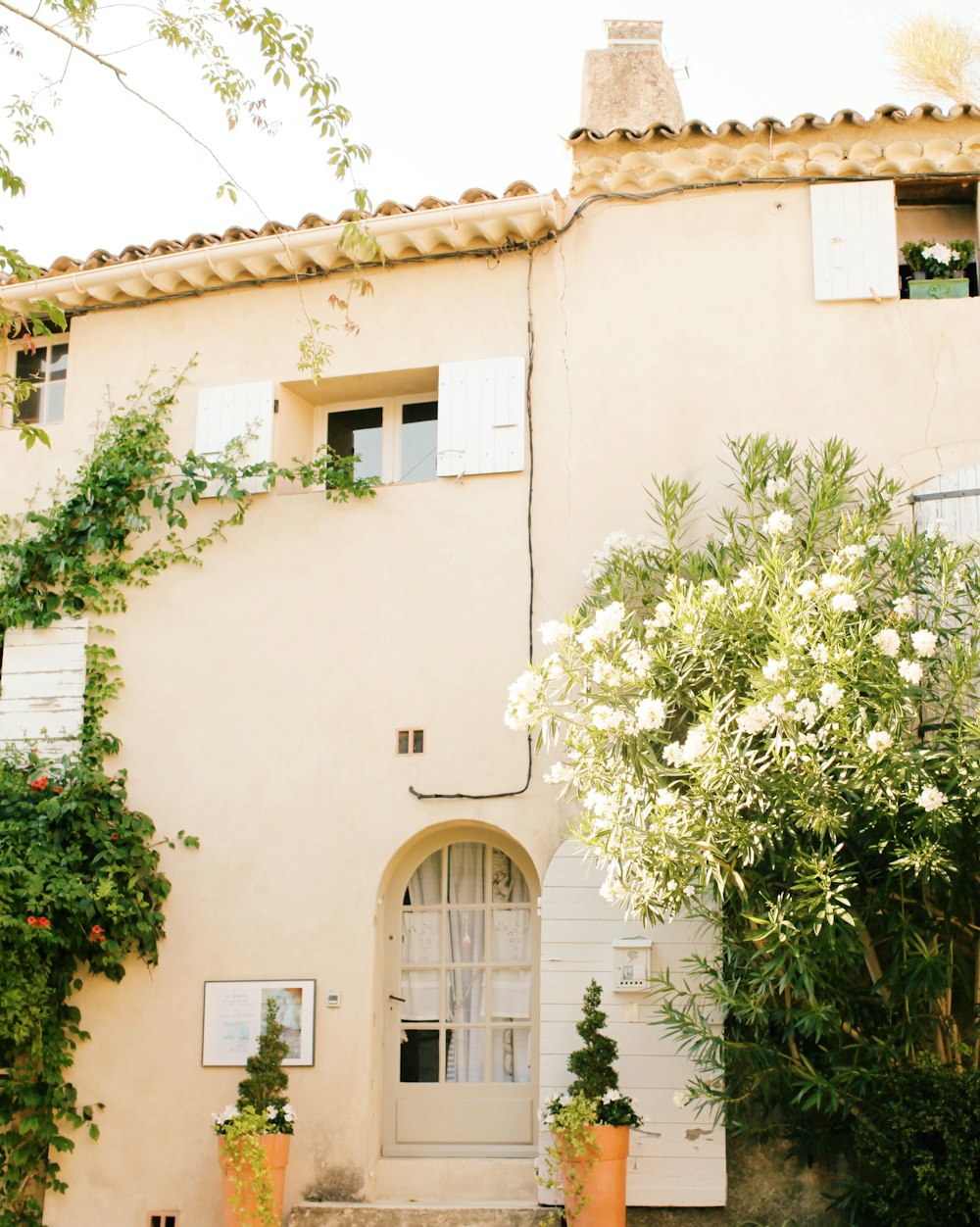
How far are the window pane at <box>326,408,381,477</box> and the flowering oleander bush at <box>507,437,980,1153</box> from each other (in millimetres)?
2720

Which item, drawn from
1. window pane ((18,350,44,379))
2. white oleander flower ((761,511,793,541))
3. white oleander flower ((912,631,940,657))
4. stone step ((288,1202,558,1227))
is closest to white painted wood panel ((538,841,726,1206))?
stone step ((288,1202,558,1227))

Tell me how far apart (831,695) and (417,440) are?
4.38 meters

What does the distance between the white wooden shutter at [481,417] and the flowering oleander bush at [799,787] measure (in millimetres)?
1710

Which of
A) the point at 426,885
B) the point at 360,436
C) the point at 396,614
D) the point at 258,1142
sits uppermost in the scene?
the point at 360,436

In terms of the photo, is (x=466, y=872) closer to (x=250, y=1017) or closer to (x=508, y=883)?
(x=508, y=883)

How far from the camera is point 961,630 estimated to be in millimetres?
8391

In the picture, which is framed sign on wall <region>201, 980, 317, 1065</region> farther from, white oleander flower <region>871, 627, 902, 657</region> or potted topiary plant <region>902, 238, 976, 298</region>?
potted topiary plant <region>902, 238, 976, 298</region>

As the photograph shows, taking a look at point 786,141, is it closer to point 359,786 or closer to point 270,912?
point 359,786

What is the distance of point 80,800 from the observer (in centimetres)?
988

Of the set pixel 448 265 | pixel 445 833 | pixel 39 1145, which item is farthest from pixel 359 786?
pixel 448 265

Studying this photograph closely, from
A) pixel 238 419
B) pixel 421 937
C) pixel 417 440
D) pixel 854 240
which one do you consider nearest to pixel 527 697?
pixel 421 937

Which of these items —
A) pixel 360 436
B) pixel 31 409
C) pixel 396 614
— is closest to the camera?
pixel 396 614

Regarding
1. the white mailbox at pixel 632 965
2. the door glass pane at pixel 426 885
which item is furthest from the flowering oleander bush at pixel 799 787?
the door glass pane at pixel 426 885

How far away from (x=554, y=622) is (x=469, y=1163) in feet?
11.1
